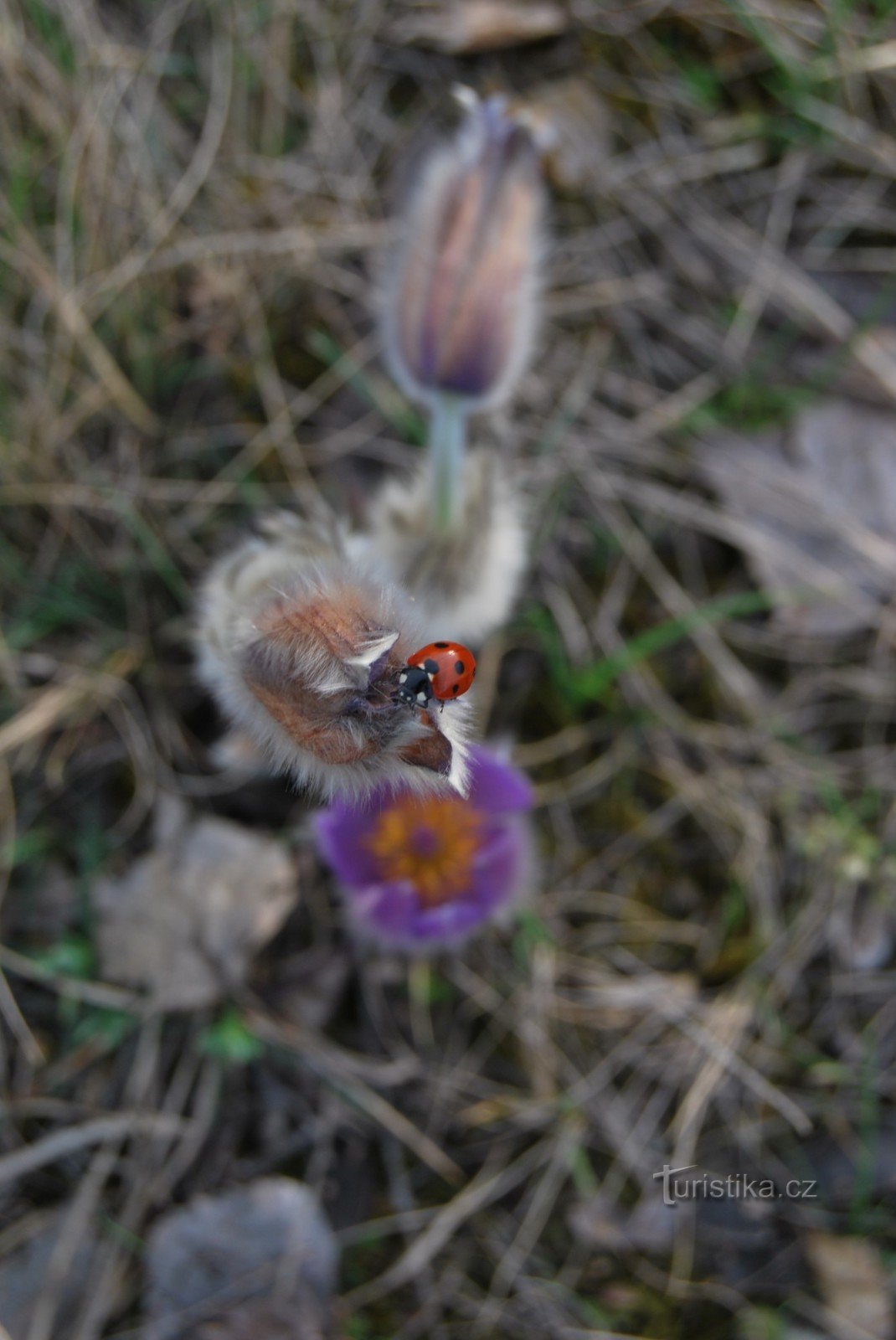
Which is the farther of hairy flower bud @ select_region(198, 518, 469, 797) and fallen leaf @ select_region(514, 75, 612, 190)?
fallen leaf @ select_region(514, 75, 612, 190)

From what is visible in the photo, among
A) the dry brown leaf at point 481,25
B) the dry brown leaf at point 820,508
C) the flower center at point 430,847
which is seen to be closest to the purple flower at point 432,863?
the flower center at point 430,847

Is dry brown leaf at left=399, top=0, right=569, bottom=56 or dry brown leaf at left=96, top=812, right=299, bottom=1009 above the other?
dry brown leaf at left=399, top=0, right=569, bottom=56

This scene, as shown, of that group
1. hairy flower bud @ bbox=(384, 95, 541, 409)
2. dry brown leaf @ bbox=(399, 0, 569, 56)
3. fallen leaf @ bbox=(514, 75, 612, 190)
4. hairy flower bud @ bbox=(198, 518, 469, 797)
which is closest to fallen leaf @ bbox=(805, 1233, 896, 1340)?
hairy flower bud @ bbox=(198, 518, 469, 797)

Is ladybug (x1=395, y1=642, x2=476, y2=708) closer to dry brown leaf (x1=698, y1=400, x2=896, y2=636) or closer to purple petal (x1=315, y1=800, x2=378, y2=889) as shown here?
purple petal (x1=315, y1=800, x2=378, y2=889)

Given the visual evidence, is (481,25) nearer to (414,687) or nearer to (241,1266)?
(414,687)

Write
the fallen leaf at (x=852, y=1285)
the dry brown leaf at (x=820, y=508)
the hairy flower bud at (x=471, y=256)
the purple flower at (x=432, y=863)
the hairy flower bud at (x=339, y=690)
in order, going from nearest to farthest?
the hairy flower bud at (x=339, y=690) → the hairy flower bud at (x=471, y=256) → the purple flower at (x=432, y=863) → the fallen leaf at (x=852, y=1285) → the dry brown leaf at (x=820, y=508)

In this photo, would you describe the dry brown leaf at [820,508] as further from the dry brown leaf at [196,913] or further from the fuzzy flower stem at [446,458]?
the dry brown leaf at [196,913]
